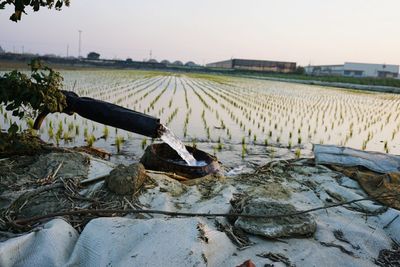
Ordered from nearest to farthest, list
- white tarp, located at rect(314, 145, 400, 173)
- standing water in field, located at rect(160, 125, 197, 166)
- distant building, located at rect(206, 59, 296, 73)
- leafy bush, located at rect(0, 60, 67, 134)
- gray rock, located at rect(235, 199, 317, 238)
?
gray rock, located at rect(235, 199, 317, 238)
leafy bush, located at rect(0, 60, 67, 134)
standing water in field, located at rect(160, 125, 197, 166)
white tarp, located at rect(314, 145, 400, 173)
distant building, located at rect(206, 59, 296, 73)

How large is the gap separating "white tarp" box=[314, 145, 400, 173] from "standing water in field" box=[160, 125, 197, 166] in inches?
61.5

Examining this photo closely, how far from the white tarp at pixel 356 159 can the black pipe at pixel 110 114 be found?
2.17 meters

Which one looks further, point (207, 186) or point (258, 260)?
point (207, 186)

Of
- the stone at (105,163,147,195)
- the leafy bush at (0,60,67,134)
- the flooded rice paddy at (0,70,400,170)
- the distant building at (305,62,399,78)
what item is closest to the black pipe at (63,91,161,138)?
the leafy bush at (0,60,67,134)

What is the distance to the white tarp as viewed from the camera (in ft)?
14.3

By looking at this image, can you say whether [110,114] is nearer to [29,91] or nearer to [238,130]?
[29,91]

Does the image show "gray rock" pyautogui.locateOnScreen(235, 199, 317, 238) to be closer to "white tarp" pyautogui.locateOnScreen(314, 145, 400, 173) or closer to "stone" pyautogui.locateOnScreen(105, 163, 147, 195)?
"stone" pyautogui.locateOnScreen(105, 163, 147, 195)

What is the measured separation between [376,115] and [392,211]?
8.36 metres

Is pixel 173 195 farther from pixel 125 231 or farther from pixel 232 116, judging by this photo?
pixel 232 116

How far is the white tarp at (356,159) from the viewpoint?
14.3 ft

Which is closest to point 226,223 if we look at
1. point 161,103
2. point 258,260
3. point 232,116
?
point 258,260

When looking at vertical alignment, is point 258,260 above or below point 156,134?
below

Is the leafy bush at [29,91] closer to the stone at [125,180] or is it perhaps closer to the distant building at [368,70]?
the stone at [125,180]

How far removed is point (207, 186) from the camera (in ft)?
11.8
